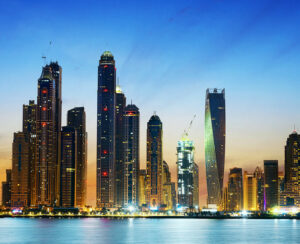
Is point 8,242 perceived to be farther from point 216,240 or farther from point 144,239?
point 216,240

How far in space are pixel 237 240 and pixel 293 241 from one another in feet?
52.3

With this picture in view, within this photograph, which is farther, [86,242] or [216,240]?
[216,240]

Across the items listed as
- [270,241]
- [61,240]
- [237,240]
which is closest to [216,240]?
[237,240]

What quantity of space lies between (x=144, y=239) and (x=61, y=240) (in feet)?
80.0

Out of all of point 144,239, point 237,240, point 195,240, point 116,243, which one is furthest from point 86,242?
point 237,240

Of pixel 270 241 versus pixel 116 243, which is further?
pixel 270 241

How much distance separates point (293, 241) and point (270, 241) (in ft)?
22.2

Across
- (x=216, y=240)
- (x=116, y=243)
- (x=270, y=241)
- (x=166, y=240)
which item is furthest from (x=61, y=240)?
(x=270, y=241)

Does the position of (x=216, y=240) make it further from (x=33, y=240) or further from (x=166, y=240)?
(x=33, y=240)

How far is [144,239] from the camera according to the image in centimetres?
15562

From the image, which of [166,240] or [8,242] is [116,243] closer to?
[166,240]

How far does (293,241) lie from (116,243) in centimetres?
5165

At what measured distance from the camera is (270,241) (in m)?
151

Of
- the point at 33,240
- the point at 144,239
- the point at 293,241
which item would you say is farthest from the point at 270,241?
the point at 33,240
